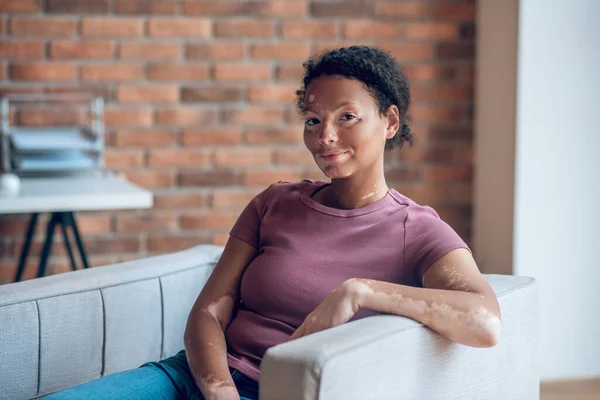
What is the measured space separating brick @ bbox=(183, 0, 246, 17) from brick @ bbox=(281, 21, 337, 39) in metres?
0.17

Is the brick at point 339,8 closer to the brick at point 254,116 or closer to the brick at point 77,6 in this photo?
the brick at point 254,116

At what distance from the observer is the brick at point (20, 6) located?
104 inches

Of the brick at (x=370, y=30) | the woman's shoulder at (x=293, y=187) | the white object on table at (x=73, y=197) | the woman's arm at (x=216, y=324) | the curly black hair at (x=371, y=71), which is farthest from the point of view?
the brick at (x=370, y=30)

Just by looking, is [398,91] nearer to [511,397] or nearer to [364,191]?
[364,191]

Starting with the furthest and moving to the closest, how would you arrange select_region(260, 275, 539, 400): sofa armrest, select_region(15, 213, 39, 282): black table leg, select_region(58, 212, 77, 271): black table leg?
select_region(15, 213, 39, 282): black table leg → select_region(58, 212, 77, 271): black table leg → select_region(260, 275, 539, 400): sofa armrest

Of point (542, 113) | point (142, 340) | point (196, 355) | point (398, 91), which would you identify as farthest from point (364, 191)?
point (542, 113)

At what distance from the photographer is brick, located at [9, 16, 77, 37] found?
265 centimetres

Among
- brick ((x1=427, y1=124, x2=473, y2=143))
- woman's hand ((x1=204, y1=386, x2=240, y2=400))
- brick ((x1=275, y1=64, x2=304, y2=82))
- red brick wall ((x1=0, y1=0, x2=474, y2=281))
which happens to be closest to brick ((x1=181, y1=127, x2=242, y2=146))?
red brick wall ((x1=0, y1=0, x2=474, y2=281))

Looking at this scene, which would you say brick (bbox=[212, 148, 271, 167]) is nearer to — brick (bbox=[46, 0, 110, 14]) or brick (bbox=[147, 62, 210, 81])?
brick (bbox=[147, 62, 210, 81])

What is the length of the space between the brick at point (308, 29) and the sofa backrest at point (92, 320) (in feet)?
3.99

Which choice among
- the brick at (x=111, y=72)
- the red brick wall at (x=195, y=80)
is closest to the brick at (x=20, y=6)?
the red brick wall at (x=195, y=80)

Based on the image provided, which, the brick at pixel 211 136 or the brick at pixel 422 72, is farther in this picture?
the brick at pixel 422 72

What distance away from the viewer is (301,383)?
3.59 feet

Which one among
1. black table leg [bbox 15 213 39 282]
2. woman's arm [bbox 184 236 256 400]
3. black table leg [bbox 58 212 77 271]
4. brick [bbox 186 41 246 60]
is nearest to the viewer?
woman's arm [bbox 184 236 256 400]
